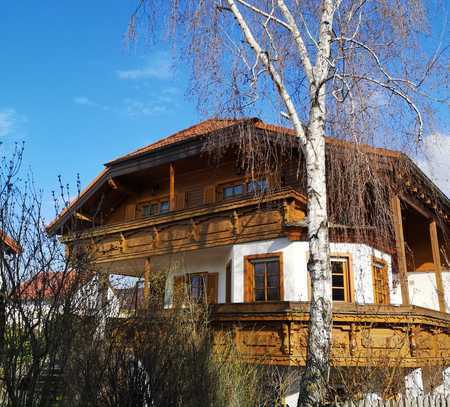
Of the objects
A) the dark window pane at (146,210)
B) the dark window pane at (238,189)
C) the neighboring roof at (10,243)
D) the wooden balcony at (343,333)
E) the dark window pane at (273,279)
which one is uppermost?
the dark window pane at (146,210)

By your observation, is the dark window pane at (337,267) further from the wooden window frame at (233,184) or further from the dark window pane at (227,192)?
the dark window pane at (227,192)

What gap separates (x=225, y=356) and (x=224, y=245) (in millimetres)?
5970

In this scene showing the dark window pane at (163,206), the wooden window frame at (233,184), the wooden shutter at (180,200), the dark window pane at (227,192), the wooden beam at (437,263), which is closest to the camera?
the wooden beam at (437,263)

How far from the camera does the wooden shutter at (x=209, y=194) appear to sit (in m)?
16.5

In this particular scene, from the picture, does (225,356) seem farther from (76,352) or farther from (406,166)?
(406,166)

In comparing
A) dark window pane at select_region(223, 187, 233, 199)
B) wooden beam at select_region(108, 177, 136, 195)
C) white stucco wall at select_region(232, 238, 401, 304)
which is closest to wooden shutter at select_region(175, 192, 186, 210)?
dark window pane at select_region(223, 187, 233, 199)

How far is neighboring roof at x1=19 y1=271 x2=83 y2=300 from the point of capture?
4984 mm

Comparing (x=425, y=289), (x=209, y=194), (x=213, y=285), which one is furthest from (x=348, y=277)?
(x=425, y=289)

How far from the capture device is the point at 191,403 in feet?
21.5

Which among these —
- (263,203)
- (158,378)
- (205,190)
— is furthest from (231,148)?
(158,378)

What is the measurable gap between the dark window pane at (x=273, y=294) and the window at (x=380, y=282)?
9.86 feet

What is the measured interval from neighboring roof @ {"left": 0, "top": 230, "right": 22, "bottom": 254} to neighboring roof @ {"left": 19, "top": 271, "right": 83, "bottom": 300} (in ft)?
1.05

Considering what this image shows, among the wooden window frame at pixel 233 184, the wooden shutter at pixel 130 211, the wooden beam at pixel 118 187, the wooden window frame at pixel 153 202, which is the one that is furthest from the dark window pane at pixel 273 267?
the wooden beam at pixel 118 187

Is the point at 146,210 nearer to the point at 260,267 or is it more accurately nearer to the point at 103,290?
the point at 260,267
